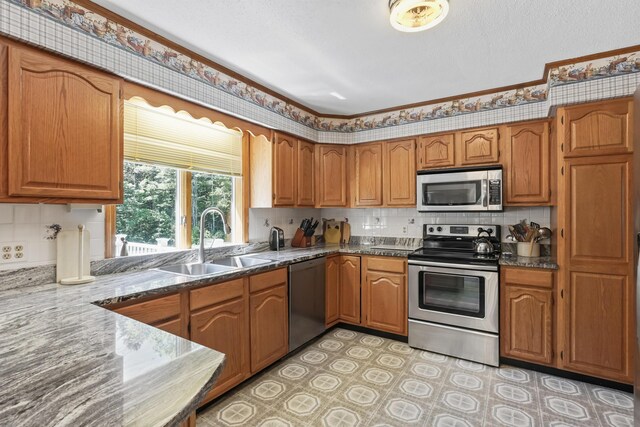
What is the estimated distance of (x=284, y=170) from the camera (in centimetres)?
320

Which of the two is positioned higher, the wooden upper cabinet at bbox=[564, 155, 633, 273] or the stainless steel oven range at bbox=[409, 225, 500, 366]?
the wooden upper cabinet at bbox=[564, 155, 633, 273]

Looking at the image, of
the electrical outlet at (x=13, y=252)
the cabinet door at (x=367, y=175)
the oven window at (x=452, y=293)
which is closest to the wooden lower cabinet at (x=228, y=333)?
the electrical outlet at (x=13, y=252)

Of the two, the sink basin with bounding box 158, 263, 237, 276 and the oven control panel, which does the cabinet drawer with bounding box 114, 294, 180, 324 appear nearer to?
the sink basin with bounding box 158, 263, 237, 276

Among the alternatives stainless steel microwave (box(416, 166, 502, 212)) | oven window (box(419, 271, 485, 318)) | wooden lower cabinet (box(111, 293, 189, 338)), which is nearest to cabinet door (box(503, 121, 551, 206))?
stainless steel microwave (box(416, 166, 502, 212))

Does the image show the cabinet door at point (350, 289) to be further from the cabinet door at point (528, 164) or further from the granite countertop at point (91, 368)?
the granite countertop at point (91, 368)

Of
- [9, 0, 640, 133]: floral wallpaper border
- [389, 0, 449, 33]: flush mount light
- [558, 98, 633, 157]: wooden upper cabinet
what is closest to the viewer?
[389, 0, 449, 33]: flush mount light

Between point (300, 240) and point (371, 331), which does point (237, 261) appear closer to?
point (300, 240)

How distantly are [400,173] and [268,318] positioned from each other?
6.58 feet

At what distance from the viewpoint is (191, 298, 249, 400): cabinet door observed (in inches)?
77.4

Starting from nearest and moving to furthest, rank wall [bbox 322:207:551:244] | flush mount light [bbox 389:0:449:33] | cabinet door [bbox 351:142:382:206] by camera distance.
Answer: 1. flush mount light [bbox 389:0:449:33]
2. wall [bbox 322:207:551:244]
3. cabinet door [bbox 351:142:382:206]

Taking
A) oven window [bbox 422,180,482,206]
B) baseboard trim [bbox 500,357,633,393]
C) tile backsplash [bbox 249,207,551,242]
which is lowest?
baseboard trim [bbox 500,357,633,393]

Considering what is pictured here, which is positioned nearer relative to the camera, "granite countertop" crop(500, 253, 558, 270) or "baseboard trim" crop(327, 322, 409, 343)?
"granite countertop" crop(500, 253, 558, 270)

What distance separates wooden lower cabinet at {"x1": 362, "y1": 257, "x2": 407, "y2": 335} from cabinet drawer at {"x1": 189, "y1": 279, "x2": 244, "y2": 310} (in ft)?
4.75

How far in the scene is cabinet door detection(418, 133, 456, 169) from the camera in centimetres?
313
